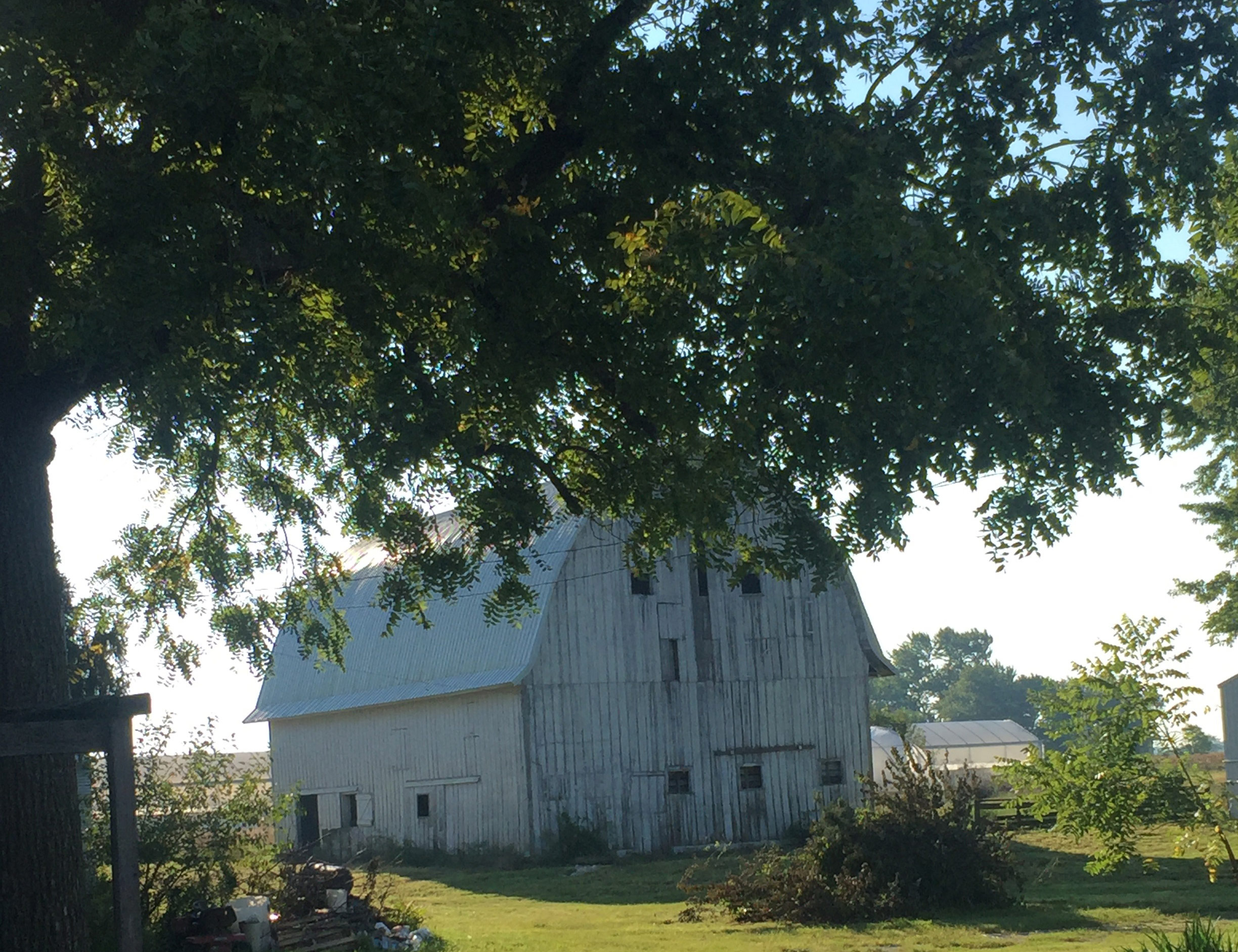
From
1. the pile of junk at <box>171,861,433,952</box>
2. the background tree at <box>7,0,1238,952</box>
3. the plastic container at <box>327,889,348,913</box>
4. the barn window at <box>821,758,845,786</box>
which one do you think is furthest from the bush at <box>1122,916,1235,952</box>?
the barn window at <box>821,758,845,786</box>

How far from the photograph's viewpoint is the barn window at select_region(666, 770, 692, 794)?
3036 cm

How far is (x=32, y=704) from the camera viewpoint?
33.2 feet

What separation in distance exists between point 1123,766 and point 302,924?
31.1 feet

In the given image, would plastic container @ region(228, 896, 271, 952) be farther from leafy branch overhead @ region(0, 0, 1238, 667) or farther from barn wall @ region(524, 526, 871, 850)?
barn wall @ region(524, 526, 871, 850)

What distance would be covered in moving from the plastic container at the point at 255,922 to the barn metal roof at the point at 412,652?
11.1m

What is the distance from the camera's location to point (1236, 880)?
442 inches

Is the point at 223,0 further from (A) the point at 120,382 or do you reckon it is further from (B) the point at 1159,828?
(B) the point at 1159,828

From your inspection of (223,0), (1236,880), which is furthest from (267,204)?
(1236,880)

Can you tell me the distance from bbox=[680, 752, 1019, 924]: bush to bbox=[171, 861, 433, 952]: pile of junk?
168 inches

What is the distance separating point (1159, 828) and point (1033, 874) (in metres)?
5.93

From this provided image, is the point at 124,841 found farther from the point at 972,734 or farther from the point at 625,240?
the point at 972,734

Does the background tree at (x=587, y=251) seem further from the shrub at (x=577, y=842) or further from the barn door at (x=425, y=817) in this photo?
the barn door at (x=425, y=817)

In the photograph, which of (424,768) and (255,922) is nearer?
(255,922)

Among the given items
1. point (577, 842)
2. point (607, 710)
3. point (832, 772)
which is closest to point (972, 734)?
point (832, 772)
